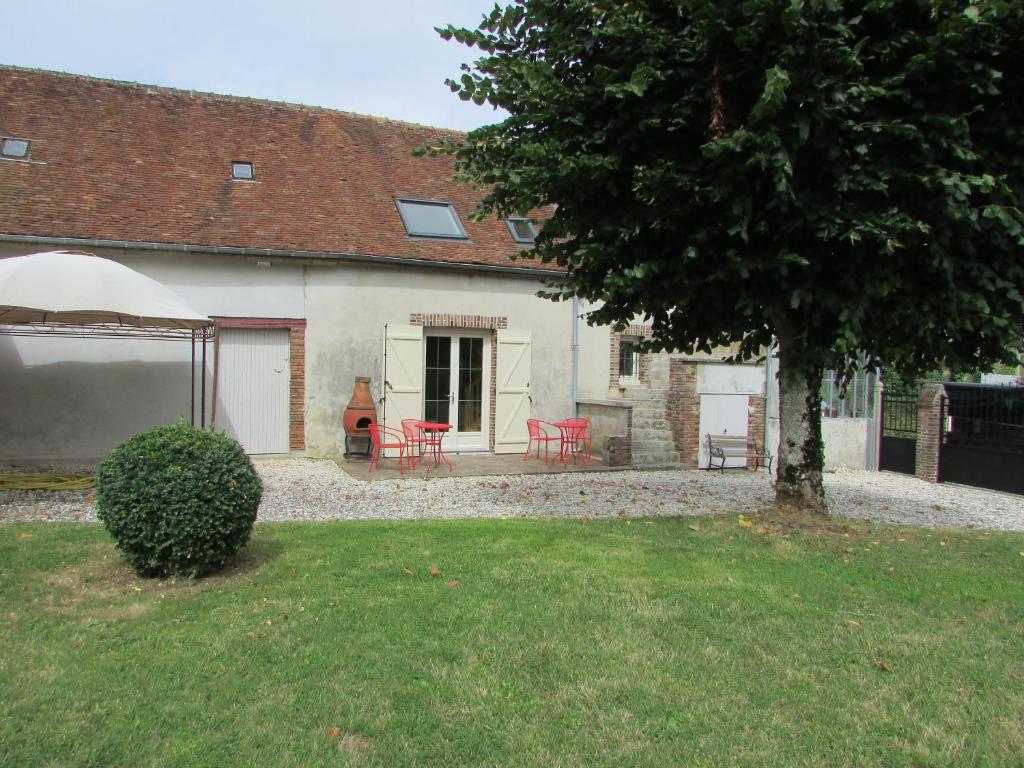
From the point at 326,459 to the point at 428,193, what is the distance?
17.0 feet

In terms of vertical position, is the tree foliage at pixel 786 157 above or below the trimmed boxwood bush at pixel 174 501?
above

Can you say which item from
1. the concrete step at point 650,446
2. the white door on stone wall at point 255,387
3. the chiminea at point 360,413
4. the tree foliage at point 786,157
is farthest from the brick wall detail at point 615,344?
the tree foliage at point 786,157

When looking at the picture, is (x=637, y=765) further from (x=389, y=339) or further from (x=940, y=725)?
(x=389, y=339)

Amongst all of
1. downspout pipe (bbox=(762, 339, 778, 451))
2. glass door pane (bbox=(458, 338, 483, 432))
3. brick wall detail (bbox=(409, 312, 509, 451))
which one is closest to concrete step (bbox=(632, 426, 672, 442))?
downspout pipe (bbox=(762, 339, 778, 451))

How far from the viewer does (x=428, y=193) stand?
13422mm

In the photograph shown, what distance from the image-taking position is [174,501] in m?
4.67

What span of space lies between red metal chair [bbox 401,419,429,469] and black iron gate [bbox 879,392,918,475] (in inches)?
332

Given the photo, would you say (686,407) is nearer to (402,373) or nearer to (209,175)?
(402,373)

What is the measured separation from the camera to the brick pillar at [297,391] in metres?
11.3

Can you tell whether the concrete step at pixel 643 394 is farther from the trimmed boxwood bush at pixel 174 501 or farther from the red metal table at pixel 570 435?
the trimmed boxwood bush at pixel 174 501

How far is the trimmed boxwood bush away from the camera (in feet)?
15.3

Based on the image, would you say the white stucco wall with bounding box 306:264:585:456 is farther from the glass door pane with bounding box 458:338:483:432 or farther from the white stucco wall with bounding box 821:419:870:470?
the white stucco wall with bounding box 821:419:870:470

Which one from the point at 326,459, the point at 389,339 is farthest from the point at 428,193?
the point at 326,459

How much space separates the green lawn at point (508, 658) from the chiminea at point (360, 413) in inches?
207
